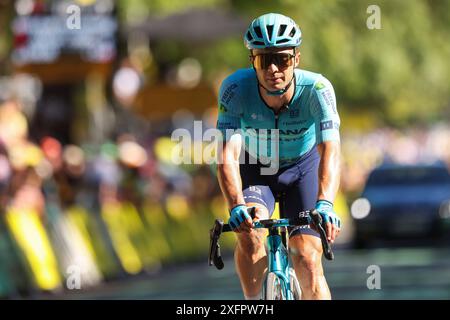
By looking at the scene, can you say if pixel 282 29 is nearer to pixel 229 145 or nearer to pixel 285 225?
pixel 229 145

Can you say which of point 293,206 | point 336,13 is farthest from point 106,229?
point 336,13

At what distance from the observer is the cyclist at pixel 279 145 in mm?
8180

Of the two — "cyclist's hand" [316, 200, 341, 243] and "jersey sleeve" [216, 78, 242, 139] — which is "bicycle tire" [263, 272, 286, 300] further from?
"jersey sleeve" [216, 78, 242, 139]

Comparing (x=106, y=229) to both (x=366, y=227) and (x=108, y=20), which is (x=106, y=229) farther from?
(x=366, y=227)

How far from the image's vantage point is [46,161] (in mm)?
17797

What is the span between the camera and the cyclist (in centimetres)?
818

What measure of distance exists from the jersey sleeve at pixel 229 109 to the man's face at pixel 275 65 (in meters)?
0.29

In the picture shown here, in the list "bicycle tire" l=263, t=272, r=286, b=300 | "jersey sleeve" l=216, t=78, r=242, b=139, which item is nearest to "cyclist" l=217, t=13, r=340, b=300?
"jersey sleeve" l=216, t=78, r=242, b=139

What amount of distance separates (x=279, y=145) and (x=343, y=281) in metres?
9.90

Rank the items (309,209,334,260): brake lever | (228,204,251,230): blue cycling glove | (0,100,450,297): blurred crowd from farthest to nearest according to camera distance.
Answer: (0,100,450,297): blurred crowd, (228,204,251,230): blue cycling glove, (309,209,334,260): brake lever

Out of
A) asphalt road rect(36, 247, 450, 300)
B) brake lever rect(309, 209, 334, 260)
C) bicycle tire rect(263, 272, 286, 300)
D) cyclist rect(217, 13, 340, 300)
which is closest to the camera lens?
brake lever rect(309, 209, 334, 260)

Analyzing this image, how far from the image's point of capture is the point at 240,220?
7.90m

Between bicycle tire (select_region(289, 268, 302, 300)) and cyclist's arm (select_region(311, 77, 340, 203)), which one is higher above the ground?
cyclist's arm (select_region(311, 77, 340, 203))

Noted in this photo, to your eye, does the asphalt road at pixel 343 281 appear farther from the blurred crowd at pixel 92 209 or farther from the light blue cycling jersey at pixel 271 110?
the light blue cycling jersey at pixel 271 110
